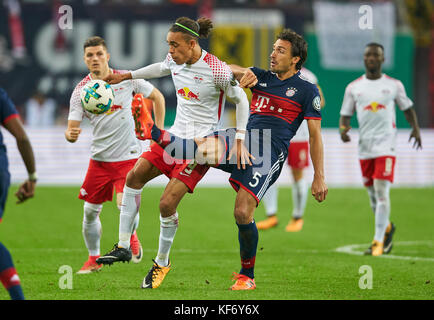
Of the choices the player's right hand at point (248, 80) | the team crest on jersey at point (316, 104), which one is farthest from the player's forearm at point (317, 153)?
the player's right hand at point (248, 80)

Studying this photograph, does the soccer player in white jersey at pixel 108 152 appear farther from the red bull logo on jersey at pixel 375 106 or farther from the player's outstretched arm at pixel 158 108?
the red bull logo on jersey at pixel 375 106

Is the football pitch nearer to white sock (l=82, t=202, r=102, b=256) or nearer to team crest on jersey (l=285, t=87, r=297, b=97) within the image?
white sock (l=82, t=202, r=102, b=256)

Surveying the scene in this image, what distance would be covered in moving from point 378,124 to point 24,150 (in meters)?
6.37

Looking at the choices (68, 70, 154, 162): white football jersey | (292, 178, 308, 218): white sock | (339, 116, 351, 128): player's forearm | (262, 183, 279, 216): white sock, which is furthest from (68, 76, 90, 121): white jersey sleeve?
(292, 178, 308, 218): white sock

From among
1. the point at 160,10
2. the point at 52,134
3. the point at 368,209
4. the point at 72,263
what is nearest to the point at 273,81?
the point at 72,263

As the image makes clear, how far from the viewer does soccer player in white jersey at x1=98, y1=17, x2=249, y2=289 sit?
745 cm

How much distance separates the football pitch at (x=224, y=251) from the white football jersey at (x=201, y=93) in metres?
1.43

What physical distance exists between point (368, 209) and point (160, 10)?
494 inches

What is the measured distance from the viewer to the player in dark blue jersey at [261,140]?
7.32 m

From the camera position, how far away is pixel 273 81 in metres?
7.65

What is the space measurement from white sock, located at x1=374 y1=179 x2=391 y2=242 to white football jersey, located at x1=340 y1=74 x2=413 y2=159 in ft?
1.36

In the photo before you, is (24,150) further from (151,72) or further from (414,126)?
(414,126)

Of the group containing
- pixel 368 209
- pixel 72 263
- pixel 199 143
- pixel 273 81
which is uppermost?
pixel 273 81

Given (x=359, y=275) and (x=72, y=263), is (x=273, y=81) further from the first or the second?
(x=72, y=263)
